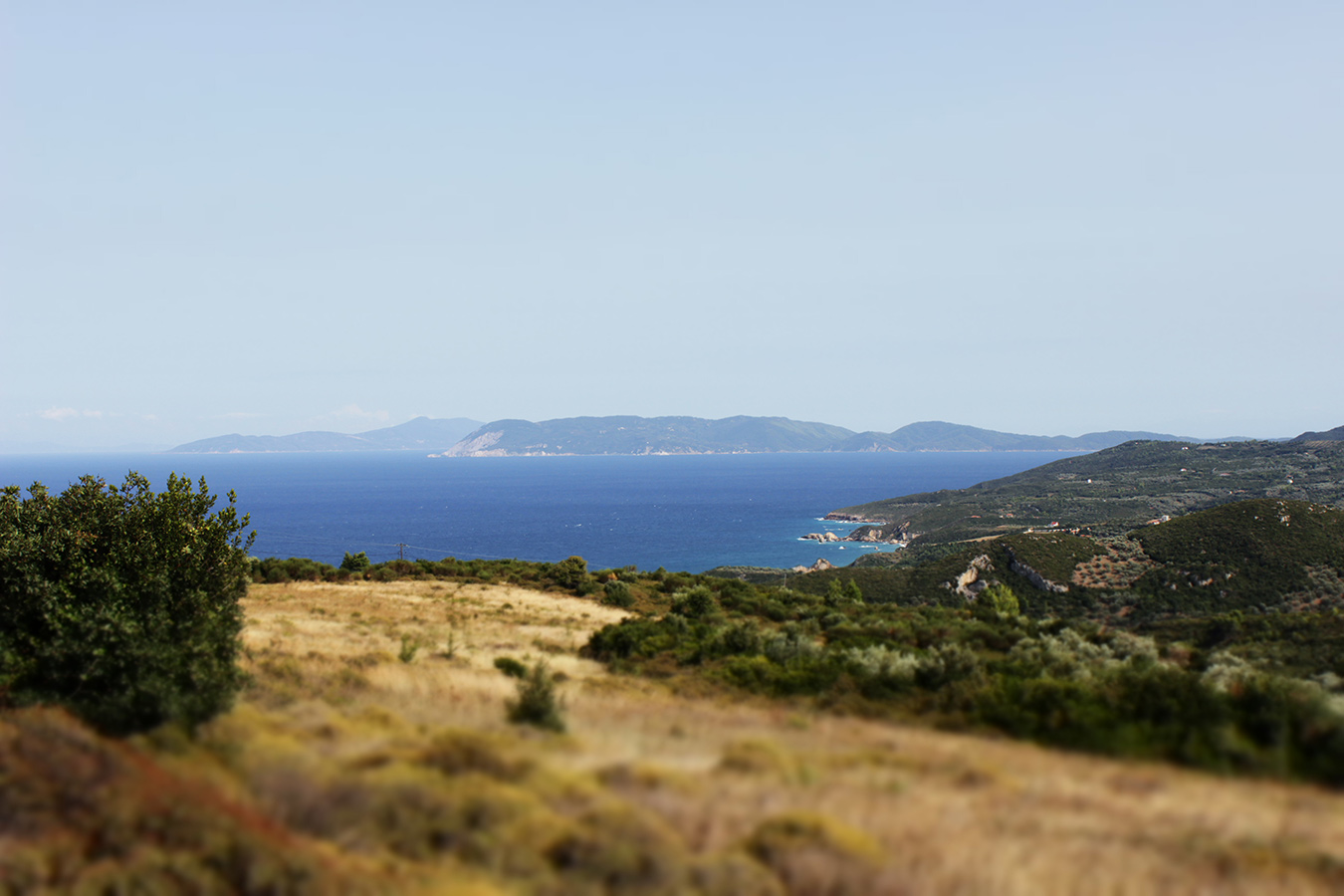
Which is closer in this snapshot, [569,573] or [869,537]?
[569,573]

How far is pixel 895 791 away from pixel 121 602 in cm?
1812

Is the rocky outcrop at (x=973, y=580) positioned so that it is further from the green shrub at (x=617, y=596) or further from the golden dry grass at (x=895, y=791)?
the golden dry grass at (x=895, y=791)

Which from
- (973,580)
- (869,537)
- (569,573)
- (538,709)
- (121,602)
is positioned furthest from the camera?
(869,537)

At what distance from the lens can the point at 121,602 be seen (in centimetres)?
1839

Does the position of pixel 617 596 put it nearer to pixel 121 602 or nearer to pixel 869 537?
pixel 121 602

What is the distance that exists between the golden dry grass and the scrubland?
4cm

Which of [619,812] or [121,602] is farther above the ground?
[121,602]

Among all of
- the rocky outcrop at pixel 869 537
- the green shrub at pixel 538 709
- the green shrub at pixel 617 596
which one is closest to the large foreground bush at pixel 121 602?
the green shrub at pixel 538 709

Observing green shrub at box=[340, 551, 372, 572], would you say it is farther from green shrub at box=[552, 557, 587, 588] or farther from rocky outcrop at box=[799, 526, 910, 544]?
rocky outcrop at box=[799, 526, 910, 544]

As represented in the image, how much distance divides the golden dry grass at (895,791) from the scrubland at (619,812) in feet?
0.12

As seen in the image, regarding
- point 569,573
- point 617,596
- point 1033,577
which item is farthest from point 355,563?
point 1033,577

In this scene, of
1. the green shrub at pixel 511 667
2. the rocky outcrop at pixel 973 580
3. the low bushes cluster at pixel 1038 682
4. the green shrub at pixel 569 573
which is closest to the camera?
the low bushes cluster at pixel 1038 682

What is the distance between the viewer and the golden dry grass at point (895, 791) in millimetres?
8625

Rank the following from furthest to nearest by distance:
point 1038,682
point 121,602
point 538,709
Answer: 1. point 121,602
2. point 1038,682
3. point 538,709
